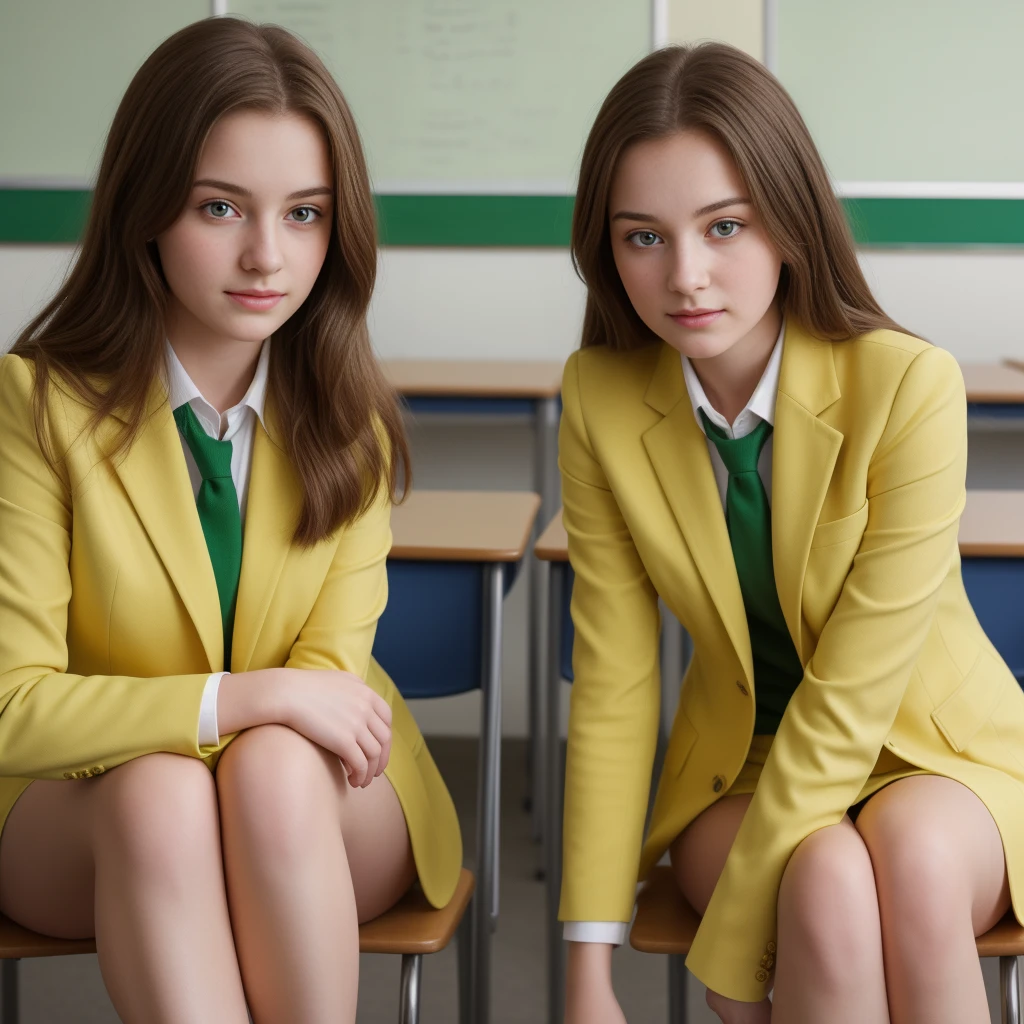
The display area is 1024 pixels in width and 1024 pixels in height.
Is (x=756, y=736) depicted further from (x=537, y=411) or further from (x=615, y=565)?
(x=537, y=411)

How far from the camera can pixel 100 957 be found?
3.59ft

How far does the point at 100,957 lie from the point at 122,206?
695mm

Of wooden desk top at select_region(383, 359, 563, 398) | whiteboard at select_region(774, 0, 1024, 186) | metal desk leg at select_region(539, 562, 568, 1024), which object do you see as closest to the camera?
metal desk leg at select_region(539, 562, 568, 1024)

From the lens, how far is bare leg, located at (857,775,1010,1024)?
3.46 feet

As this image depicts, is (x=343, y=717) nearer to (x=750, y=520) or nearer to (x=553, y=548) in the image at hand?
(x=750, y=520)

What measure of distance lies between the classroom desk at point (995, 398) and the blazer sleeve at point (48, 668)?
2143mm

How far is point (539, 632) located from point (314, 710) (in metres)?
1.83

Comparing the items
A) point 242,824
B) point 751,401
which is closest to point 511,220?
Result: point 751,401

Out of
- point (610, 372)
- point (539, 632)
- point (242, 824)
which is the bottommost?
point (539, 632)

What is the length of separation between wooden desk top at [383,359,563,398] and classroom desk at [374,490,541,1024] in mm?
1072

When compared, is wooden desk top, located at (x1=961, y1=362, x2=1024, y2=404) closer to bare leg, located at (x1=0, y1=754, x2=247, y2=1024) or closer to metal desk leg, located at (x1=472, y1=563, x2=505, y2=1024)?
metal desk leg, located at (x1=472, y1=563, x2=505, y2=1024)

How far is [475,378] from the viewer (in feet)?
10.7

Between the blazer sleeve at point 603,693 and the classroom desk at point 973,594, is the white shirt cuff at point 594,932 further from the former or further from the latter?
the classroom desk at point 973,594

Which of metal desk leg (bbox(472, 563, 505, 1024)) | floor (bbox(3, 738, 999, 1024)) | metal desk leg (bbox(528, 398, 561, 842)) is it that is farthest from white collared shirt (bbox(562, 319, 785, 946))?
metal desk leg (bbox(528, 398, 561, 842))
